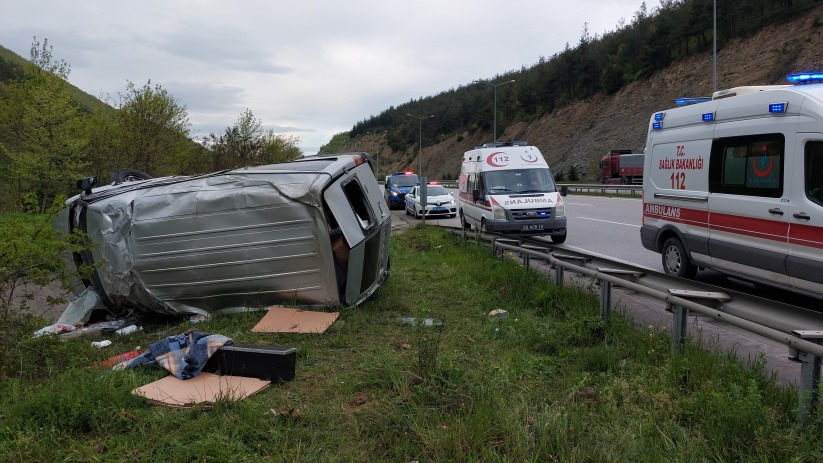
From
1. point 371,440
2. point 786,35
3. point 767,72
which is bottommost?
point 371,440

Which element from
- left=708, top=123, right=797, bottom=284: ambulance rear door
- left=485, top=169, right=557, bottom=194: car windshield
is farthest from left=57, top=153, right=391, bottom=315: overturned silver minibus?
left=485, top=169, right=557, bottom=194: car windshield

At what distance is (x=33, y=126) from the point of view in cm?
2003

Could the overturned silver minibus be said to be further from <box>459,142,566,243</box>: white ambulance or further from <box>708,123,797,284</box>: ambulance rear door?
<box>459,142,566,243</box>: white ambulance

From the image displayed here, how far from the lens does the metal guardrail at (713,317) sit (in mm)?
3432

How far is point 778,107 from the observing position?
6.75 metres

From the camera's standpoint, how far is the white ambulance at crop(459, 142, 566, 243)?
45.0 ft

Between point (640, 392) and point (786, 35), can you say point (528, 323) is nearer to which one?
point (640, 392)

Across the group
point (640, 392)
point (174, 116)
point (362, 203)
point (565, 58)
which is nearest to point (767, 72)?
point (565, 58)

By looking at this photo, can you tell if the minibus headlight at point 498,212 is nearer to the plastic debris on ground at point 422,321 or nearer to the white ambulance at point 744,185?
the white ambulance at point 744,185

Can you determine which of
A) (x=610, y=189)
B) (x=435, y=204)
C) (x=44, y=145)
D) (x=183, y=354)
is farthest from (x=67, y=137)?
(x=610, y=189)

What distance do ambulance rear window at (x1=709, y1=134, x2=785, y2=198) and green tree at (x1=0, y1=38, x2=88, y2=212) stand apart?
64.5ft

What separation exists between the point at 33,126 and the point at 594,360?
2139cm

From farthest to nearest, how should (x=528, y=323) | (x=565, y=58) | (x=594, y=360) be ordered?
(x=565, y=58)
(x=528, y=323)
(x=594, y=360)

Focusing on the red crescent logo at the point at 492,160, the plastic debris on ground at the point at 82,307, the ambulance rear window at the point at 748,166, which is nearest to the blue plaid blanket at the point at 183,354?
the plastic debris on ground at the point at 82,307
